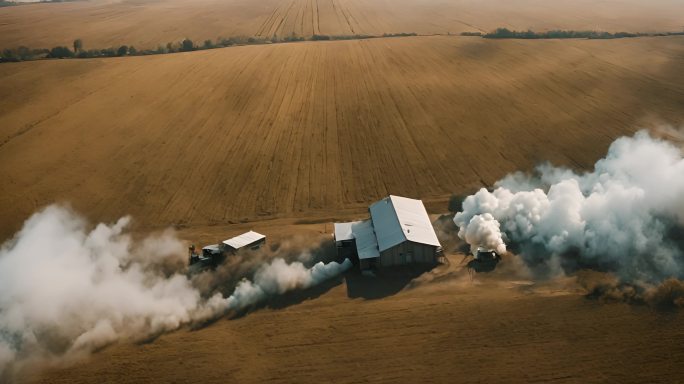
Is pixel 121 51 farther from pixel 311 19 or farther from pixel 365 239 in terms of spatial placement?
pixel 365 239

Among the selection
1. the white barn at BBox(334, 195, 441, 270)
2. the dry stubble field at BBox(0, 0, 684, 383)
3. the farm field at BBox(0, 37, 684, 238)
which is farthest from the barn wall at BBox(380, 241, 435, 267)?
the farm field at BBox(0, 37, 684, 238)

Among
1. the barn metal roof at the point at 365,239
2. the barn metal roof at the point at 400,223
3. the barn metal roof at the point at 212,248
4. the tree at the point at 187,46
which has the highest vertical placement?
the tree at the point at 187,46

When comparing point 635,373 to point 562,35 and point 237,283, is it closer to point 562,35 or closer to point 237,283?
point 237,283

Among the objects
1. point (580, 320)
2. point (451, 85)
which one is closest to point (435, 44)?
point (451, 85)

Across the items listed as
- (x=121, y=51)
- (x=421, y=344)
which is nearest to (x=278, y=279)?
(x=421, y=344)

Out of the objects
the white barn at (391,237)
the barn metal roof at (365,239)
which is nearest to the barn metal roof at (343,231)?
the white barn at (391,237)

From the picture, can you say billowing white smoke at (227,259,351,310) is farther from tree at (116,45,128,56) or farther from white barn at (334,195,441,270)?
tree at (116,45,128,56)

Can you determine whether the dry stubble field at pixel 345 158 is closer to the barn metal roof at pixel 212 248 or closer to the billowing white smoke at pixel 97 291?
the billowing white smoke at pixel 97 291
